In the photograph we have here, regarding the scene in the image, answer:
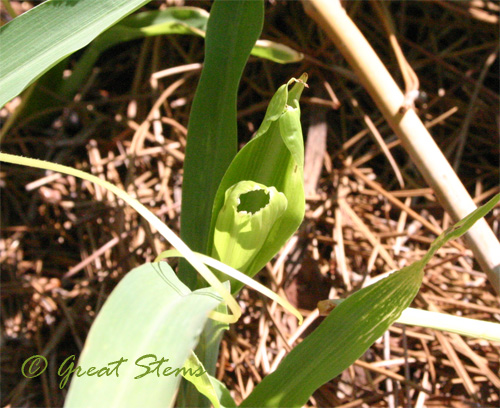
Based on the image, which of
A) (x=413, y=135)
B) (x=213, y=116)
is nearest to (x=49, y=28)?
(x=213, y=116)

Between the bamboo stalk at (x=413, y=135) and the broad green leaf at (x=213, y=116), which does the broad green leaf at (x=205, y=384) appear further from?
the bamboo stalk at (x=413, y=135)

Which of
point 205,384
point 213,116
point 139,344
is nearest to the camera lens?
point 139,344

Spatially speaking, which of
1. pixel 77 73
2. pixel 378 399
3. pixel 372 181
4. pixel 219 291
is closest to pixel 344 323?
pixel 219 291

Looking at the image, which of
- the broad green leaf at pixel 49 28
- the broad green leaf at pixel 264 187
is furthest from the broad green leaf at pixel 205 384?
the broad green leaf at pixel 49 28

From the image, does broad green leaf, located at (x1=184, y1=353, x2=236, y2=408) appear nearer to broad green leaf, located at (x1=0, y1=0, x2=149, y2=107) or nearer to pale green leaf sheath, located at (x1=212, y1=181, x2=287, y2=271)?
pale green leaf sheath, located at (x1=212, y1=181, x2=287, y2=271)

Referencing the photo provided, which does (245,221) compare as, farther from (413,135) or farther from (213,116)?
(413,135)
